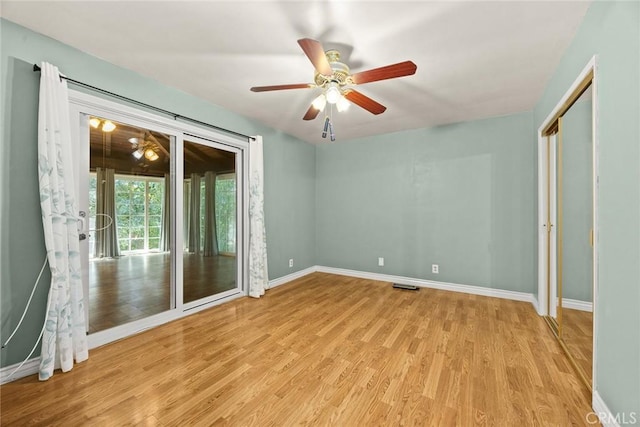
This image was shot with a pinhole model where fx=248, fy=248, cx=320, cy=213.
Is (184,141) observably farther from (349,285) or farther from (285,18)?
(349,285)

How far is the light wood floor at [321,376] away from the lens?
1458mm

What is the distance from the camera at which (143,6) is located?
163 centimetres

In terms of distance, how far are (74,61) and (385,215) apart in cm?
413

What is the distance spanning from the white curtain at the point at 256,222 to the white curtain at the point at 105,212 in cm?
153

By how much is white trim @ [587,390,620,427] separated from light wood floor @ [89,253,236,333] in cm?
357

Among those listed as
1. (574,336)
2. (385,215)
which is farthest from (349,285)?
(574,336)

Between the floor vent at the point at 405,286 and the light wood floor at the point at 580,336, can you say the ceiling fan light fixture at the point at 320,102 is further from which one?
the floor vent at the point at 405,286

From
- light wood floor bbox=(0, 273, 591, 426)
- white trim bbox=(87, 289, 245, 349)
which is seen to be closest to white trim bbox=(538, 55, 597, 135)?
light wood floor bbox=(0, 273, 591, 426)

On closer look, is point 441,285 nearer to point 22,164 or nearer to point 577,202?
point 577,202

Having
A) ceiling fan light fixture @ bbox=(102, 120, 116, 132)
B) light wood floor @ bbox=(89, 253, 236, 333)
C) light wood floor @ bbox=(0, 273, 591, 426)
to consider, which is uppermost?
ceiling fan light fixture @ bbox=(102, 120, 116, 132)

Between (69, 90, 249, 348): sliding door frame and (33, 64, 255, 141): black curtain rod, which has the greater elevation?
(33, 64, 255, 141): black curtain rod

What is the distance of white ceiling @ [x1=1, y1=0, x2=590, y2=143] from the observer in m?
1.63

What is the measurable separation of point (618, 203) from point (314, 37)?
6.99 ft

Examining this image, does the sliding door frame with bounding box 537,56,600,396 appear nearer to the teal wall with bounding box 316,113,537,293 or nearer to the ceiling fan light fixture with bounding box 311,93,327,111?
the teal wall with bounding box 316,113,537,293
